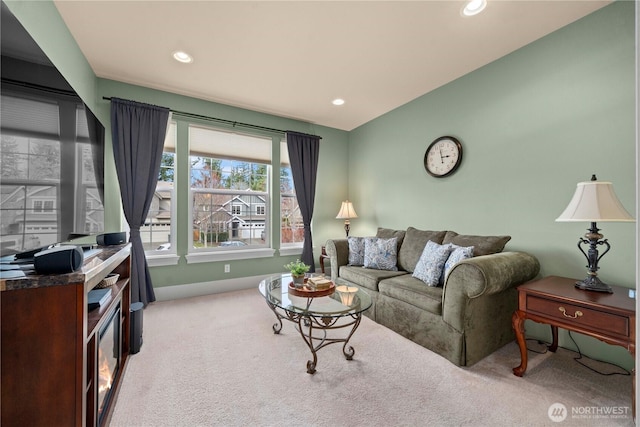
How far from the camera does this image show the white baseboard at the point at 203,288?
3158 mm

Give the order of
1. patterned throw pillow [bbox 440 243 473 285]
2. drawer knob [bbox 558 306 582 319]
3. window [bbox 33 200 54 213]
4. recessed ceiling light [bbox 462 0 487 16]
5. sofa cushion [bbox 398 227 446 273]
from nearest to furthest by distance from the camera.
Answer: window [bbox 33 200 54 213] → drawer knob [bbox 558 306 582 319] → recessed ceiling light [bbox 462 0 487 16] → patterned throw pillow [bbox 440 243 473 285] → sofa cushion [bbox 398 227 446 273]

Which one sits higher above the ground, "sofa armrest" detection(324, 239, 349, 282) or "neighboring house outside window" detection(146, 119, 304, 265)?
"neighboring house outside window" detection(146, 119, 304, 265)

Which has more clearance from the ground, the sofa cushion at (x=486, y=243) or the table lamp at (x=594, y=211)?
the table lamp at (x=594, y=211)

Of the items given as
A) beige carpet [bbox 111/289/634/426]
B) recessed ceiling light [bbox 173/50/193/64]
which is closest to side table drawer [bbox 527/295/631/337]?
beige carpet [bbox 111/289/634/426]

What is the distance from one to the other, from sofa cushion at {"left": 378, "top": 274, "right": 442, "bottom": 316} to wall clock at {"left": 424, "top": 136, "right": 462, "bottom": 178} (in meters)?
1.33

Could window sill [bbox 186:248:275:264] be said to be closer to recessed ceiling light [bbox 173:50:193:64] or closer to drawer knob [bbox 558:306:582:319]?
recessed ceiling light [bbox 173:50:193:64]

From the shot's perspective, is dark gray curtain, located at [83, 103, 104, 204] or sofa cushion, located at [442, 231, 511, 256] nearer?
dark gray curtain, located at [83, 103, 104, 204]

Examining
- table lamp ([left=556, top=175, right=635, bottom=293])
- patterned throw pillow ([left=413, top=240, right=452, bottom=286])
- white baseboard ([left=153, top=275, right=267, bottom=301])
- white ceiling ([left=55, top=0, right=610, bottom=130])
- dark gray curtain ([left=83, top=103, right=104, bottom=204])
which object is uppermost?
white ceiling ([left=55, top=0, right=610, bottom=130])

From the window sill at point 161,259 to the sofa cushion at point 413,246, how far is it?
2796 mm

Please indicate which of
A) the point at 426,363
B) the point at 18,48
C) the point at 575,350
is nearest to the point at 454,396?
the point at 426,363

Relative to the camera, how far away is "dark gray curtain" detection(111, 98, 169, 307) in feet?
9.27

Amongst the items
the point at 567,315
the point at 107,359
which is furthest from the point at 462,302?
the point at 107,359

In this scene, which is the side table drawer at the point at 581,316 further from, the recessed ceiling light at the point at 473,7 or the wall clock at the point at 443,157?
the recessed ceiling light at the point at 473,7

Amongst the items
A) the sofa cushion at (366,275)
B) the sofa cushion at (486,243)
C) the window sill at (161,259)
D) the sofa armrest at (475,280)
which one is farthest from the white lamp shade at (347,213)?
the window sill at (161,259)
